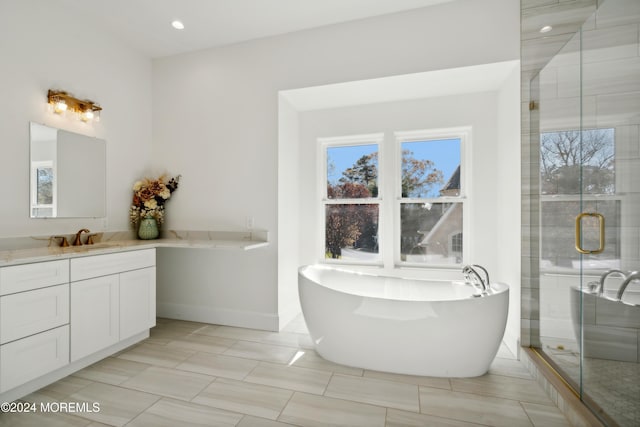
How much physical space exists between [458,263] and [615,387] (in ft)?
5.51

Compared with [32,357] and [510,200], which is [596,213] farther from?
[32,357]

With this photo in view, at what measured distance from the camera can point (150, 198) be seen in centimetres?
306

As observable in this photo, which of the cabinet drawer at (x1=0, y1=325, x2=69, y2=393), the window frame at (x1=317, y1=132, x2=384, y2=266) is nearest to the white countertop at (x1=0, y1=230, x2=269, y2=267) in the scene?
the cabinet drawer at (x1=0, y1=325, x2=69, y2=393)

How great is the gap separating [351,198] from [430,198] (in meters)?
0.86

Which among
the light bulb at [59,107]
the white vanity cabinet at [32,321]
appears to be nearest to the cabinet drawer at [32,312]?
the white vanity cabinet at [32,321]

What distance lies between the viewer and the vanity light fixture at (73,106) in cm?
244

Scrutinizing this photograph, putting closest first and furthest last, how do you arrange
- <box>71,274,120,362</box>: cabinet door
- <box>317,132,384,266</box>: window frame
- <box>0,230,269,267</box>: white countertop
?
<box>0,230,269,267</box>: white countertop → <box>71,274,120,362</box>: cabinet door → <box>317,132,384,266</box>: window frame

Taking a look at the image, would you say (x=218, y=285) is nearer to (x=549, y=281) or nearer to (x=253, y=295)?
(x=253, y=295)

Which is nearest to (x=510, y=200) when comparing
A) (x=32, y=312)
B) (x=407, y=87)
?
(x=407, y=87)

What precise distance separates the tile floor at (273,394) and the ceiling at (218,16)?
286cm

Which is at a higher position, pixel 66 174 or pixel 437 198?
pixel 66 174

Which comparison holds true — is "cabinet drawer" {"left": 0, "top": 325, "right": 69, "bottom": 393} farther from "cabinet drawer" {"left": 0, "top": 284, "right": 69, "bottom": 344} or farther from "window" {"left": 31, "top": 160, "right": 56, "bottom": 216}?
"window" {"left": 31, "top": 160, "right": 56, "bottom": 216}

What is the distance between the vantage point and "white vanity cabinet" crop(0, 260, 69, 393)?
1.71m

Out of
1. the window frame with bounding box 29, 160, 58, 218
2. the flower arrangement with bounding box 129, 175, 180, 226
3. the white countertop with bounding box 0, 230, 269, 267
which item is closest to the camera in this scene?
the white countertop with bounding box 0, 230, 269, 267
